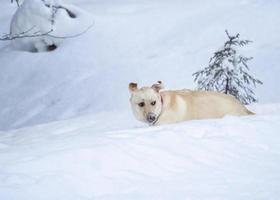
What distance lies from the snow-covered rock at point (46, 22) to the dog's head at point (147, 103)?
345 inches

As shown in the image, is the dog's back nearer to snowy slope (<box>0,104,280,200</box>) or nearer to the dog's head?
the dog's head

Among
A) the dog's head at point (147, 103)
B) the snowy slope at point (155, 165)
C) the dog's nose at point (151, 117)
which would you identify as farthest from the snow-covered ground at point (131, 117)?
the dog's nose at point (151, 117)

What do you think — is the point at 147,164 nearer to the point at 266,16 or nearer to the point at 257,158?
the point at 257,158

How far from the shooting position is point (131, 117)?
8.44 meters

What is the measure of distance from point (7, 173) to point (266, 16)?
1239 centimetres

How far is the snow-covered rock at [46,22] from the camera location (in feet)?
50.8

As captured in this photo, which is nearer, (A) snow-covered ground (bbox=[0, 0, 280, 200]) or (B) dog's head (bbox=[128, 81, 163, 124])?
(A) snow-covered ground (bbox=[0, 0, 280, 200])

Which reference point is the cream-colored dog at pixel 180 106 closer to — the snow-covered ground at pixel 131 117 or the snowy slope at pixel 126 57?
the snow-covered ground at pixel 131 117

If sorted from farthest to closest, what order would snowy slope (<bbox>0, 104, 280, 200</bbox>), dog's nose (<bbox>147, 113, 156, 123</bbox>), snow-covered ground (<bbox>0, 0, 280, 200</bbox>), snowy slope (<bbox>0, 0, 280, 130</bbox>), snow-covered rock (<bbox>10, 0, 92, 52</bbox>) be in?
snow-covered rock (<bbox>10, 0, 92, 52</bbox>) < snowy slope (<bbox>0, 0, 280, 130</bbox>) < dog's nose (<bbox>147, 113, 156, 123</bbox>) < snow-covered ground (<bbox>0, 0, 280, 200</bbox>) < snowy slope (<bbox>0, 104, 280, 200</bbox>)

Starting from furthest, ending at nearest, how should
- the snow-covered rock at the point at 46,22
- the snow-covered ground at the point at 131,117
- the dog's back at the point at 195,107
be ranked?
1. the snow-covered rock at the point at 46,22
2. the dog's back at the point at 195,107
3. the snow-covered ground at the point at 131,117

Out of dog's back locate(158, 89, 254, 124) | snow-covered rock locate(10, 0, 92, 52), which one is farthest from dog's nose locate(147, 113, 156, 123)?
snow-covered rock locate(10, 0, 92, 52)

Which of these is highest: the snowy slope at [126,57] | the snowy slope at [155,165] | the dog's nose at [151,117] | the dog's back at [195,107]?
the snowy slope at [126,57]

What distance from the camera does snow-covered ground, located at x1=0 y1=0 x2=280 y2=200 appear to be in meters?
3.48

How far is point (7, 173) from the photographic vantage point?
11.7 feet
